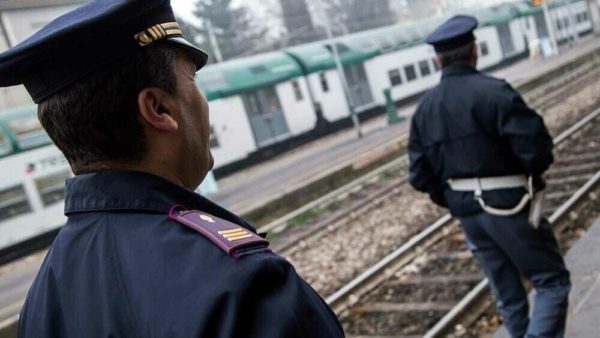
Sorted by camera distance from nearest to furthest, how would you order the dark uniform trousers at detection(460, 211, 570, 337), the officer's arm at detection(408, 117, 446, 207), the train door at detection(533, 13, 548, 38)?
the dark uniform trousers at detection(460, 211, 570, 337) < the officer's arm at detection(408, 117, 446, 207) < the train door at detection(533, 13, 548, 38)

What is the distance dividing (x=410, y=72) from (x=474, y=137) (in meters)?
22.1

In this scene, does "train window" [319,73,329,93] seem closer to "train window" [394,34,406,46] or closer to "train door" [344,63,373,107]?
"train door" [344,63,373,107]

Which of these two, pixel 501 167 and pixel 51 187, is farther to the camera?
pixel 51 187

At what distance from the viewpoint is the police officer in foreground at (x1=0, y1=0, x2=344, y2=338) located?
3.14 ft

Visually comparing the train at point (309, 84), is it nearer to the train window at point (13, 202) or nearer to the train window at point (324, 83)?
the train window at point (324, 83)

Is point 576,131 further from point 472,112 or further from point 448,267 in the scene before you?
point 472,112

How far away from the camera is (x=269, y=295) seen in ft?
3.19

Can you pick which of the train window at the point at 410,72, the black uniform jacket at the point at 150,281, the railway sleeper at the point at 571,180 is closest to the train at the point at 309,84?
the train window at the point at 410,72

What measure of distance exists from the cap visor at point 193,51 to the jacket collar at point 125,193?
1.01ft

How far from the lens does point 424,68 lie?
982 inches

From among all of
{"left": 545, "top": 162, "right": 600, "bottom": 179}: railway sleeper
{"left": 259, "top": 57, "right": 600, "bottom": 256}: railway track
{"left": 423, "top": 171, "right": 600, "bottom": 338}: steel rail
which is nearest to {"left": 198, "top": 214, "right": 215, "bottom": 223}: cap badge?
{"left": 423, "top": 171, "right": 600, "bottom": 338}: steel rail

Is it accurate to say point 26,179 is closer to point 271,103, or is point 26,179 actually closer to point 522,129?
point 271,103

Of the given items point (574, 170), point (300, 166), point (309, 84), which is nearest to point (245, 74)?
point (309, 84)

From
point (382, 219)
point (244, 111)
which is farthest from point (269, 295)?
point (244, 111)
